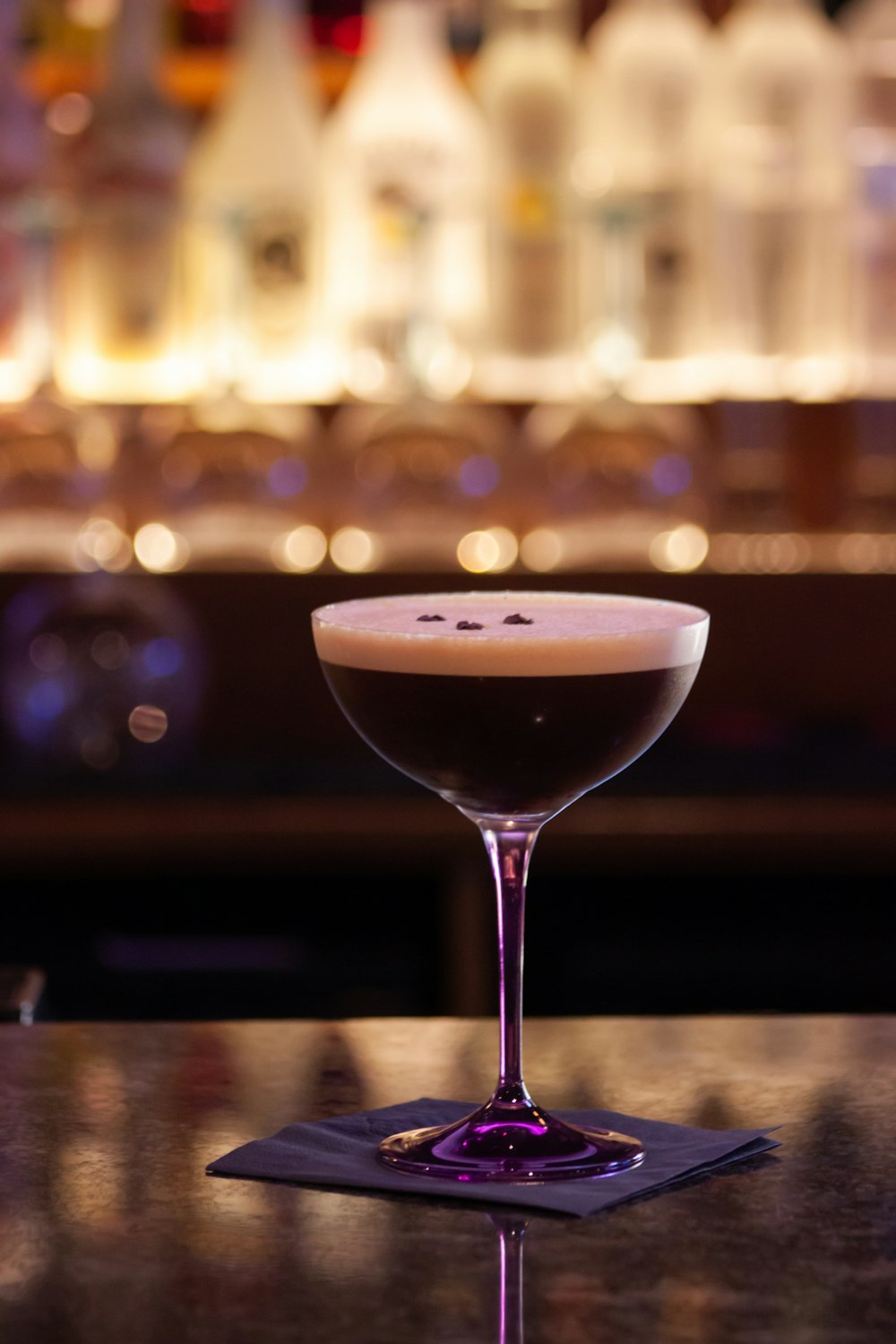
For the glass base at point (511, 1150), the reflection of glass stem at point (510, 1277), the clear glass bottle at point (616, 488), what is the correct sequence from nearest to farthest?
the reflection of glass stem at point (510, 1277) → the glass base at point (511, 1150) → the clear glass bottle at point (616, 488)

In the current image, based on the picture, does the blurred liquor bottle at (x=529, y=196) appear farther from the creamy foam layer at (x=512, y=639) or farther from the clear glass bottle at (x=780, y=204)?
the creamy foam layer at (x=512, y=639)

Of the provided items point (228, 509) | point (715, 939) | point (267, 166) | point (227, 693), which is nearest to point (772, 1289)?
point (715, 939)

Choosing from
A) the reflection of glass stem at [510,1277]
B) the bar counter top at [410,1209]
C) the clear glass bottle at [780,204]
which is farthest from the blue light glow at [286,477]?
the reflection of glass stem at [510,1277]

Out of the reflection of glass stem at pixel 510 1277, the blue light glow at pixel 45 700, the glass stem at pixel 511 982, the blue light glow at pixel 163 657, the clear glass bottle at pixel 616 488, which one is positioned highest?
the clear glass bottle at pixel 616 488

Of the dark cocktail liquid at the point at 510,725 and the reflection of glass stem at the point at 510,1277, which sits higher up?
the dark cocktail liquid at the point at 510,725

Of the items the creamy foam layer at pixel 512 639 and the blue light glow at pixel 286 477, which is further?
the blue light glow at pixel 286 477

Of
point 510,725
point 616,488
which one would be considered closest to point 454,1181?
point 510,725
